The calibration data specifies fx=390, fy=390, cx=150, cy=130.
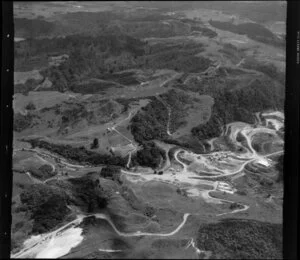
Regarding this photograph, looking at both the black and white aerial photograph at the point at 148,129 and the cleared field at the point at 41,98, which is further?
the cleared field at the point at 41,98

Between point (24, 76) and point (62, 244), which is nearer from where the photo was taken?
point (62, 244)

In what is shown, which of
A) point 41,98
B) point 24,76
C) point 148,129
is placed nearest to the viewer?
point 148,129

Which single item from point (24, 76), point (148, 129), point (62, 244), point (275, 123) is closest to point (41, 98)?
point (24, 76)

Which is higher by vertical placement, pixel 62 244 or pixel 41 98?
pixel 41 98

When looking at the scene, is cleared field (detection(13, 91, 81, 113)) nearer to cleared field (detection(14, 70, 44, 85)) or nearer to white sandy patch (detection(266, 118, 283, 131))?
cleared field (detection(14, 70, 44, 85))

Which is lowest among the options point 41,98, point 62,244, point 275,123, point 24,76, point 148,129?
point 62,244

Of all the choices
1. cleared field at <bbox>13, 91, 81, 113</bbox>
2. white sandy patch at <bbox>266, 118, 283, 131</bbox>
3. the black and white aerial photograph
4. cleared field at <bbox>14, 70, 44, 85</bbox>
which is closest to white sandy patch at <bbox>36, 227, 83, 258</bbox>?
the black and white aerial photograph

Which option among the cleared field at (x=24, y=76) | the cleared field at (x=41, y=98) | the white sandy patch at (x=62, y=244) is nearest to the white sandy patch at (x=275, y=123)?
the cleared field at (x=41, y=98)

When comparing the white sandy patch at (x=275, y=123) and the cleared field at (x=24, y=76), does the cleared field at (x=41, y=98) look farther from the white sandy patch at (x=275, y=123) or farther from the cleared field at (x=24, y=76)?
the white sandy patch at (x=275, y=123)

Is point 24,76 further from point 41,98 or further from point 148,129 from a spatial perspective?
point 148,129

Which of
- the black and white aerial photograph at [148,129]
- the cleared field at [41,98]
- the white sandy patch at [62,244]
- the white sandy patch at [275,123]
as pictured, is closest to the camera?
the white sandy patch at [62,244]
